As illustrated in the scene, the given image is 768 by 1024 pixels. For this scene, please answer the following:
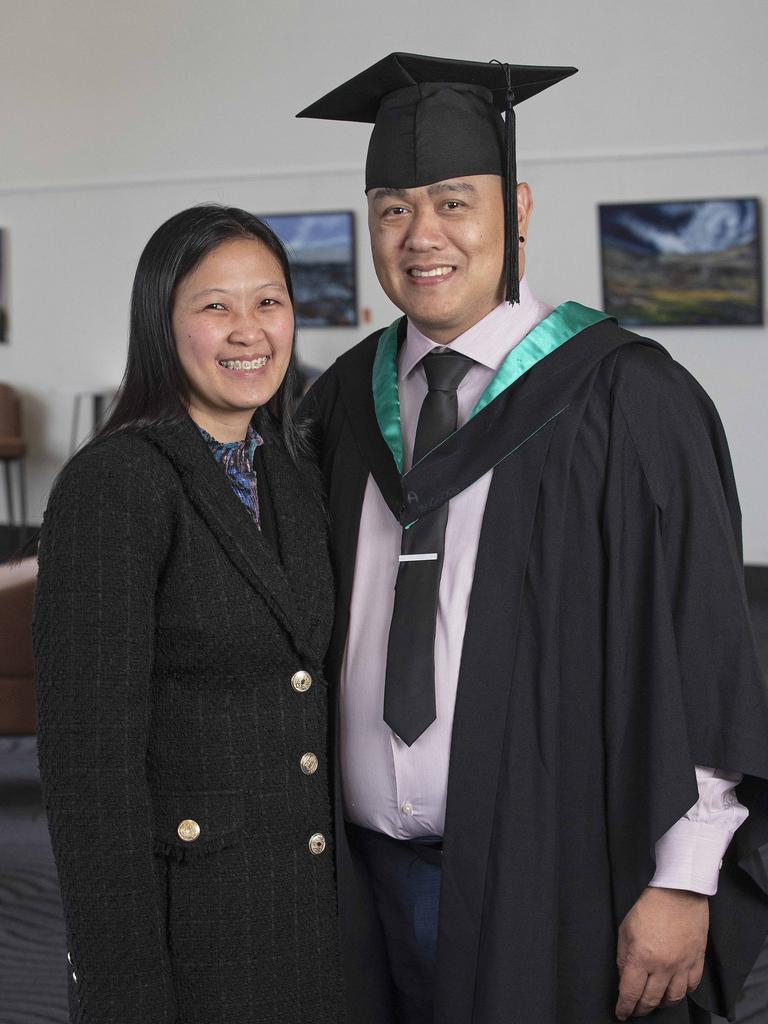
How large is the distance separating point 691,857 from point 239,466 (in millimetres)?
986

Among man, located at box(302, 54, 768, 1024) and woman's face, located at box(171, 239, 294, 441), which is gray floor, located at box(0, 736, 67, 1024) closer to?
man, located at box(302, 54, 768, 1024)

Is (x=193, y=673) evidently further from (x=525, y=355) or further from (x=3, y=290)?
(x=3, y=290)

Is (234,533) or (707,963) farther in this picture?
(707,963)

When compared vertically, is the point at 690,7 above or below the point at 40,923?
above

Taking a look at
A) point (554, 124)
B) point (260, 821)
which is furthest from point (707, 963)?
point (554, 124)

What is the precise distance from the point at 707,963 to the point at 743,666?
0.53 meters

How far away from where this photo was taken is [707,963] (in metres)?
1.95

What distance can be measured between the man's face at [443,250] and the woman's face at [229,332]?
27 cm

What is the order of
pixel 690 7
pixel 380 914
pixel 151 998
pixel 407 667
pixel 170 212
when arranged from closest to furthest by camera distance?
pixel 151 998
pixel 407 667
pixel 380 914
pixel 690 7
pixel 170 212

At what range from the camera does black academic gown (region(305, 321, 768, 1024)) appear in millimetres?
1839

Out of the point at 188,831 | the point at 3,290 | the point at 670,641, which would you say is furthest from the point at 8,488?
the point at 670,641

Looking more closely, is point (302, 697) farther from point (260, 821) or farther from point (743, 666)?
point (743, 666)

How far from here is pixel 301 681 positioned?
184 centimetres

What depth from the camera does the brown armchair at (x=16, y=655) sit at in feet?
14.6
